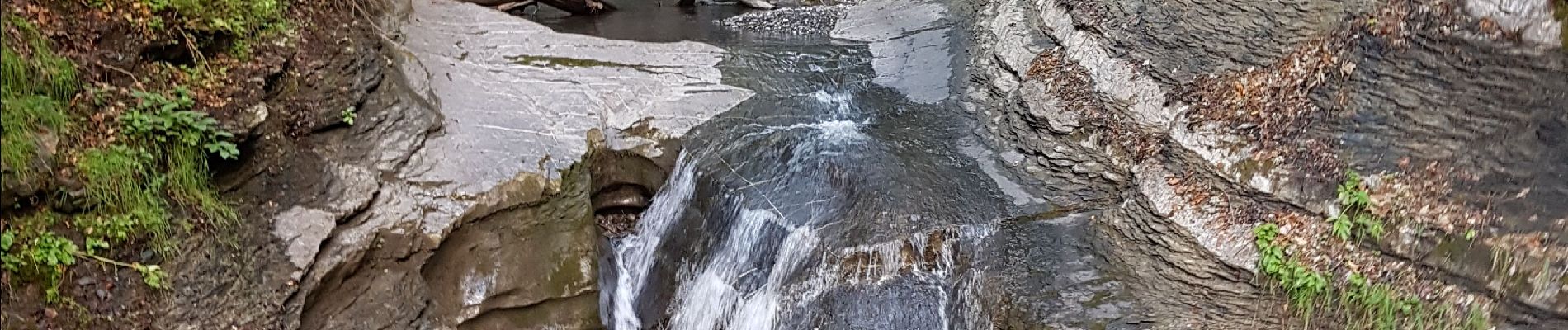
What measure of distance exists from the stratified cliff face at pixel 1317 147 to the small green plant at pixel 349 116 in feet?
15.0

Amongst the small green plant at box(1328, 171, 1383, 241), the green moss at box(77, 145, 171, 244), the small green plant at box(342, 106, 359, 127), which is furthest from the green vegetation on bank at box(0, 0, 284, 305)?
the small green plant at box(1328, 171, 1383, 241)

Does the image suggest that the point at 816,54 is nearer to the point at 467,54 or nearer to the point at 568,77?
the point at 568,77

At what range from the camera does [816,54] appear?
8.66 meters

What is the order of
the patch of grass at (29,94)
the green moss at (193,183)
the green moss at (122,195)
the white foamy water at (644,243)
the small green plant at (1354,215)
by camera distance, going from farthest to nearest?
the white foamy water at (644,243) < the small green plant at (1354,215) < the green moss at (193,183) < the green moss at (122,195) < the patch of grass at (29,94)

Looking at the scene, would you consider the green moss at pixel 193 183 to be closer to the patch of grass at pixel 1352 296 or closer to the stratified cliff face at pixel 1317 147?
the stratified cliff face at pixel 1317 147

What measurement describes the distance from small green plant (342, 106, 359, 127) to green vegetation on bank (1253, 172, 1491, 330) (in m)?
5.47

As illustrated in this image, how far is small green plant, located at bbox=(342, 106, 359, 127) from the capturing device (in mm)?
5059

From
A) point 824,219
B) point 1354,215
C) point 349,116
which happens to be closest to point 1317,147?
point 1354,215

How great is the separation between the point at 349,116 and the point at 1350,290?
5879mm

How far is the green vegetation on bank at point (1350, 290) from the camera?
4.30m

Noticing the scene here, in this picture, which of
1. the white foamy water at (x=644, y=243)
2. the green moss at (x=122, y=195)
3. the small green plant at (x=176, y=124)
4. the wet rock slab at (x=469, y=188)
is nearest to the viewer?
the green moss at (x=122, y=195)

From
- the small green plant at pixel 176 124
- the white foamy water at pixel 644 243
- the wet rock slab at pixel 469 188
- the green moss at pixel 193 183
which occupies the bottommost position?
the white foamy water at pixel 644 243

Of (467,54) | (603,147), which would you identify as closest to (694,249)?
(603,147)

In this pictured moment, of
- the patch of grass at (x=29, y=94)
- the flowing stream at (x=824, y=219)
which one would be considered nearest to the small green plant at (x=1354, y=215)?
the flowing stream at (x=824, y=219)
